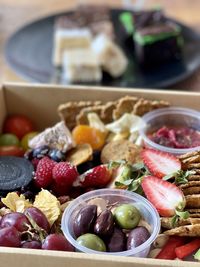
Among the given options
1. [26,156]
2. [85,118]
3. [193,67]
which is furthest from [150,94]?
[193,67]

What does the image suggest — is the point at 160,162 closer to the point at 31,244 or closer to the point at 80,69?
the point at 31,244

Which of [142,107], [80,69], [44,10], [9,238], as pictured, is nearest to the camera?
[9,238]

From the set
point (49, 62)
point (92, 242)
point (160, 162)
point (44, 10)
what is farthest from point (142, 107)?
point (44, 10)

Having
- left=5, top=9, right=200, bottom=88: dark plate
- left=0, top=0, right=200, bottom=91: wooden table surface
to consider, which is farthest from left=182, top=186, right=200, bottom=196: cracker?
left=0, top=0, right=200, bottom=91: wooden table surface

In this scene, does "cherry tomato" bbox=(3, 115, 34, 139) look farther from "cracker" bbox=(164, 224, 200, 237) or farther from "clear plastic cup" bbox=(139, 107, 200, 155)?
"cracker" bbox=(164, 224, 200, 237)

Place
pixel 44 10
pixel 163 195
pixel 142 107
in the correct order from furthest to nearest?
pixel 44 10
pixel 142 107
pixel 163 195

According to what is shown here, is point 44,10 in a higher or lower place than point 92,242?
higher

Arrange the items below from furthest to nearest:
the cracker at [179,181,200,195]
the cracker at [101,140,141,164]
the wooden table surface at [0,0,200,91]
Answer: the wooden table surface at [0,0,200,91], the cracker at [101,140,141,164], the cracker at [179,181,200,195]
